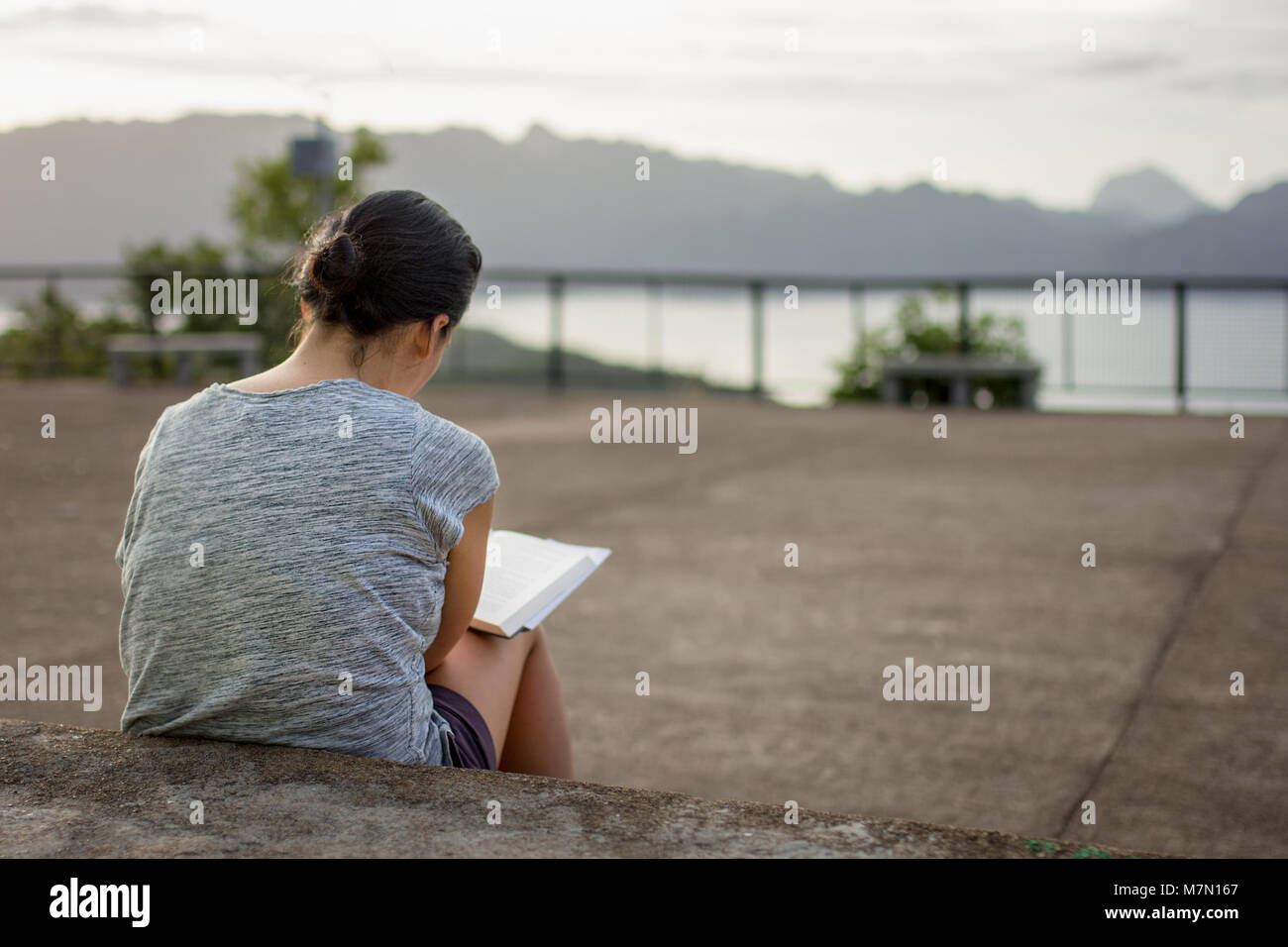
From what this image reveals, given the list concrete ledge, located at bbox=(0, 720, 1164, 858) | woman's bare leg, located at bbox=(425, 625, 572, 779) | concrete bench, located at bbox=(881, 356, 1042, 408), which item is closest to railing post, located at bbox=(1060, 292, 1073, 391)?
concrete bench, located at bbox=(881, 356, 1042, 408)

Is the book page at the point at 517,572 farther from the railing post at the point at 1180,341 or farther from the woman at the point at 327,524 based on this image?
the railing post at the point at 1180,341

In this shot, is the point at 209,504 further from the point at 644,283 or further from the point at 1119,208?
the point at 1119,208

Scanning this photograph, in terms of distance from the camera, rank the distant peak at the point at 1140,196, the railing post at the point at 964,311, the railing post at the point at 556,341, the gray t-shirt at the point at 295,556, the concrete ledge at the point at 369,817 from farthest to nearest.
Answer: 1. the distant peak at the point at 1140,196
2. the railing post at the point at 556,341
3. the railing post at the point at 964,311
4. the gray t-shirt at the point at 295,556
5. the concrete ledge at the point at 369,817

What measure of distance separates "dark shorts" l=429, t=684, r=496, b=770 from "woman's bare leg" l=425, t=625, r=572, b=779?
3.2 inches

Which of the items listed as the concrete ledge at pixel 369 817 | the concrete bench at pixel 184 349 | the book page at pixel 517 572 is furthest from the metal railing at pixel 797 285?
the concrete ledge at pixel 369 817

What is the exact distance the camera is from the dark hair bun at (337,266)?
2.13 metres

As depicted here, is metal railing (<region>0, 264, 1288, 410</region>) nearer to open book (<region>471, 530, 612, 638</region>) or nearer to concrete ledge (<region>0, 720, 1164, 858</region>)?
open book (<region>471, 530, 612, 638</region>)

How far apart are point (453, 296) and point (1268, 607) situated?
417 cm

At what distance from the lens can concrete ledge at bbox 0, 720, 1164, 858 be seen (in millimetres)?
1767

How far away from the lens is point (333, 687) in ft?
6.90

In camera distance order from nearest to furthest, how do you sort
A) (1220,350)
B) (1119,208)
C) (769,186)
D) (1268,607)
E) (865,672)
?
(865,672) → (1268,607) → (1220,350) → (1119,208) → (769,186)

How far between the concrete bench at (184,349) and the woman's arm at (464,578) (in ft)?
45.8
